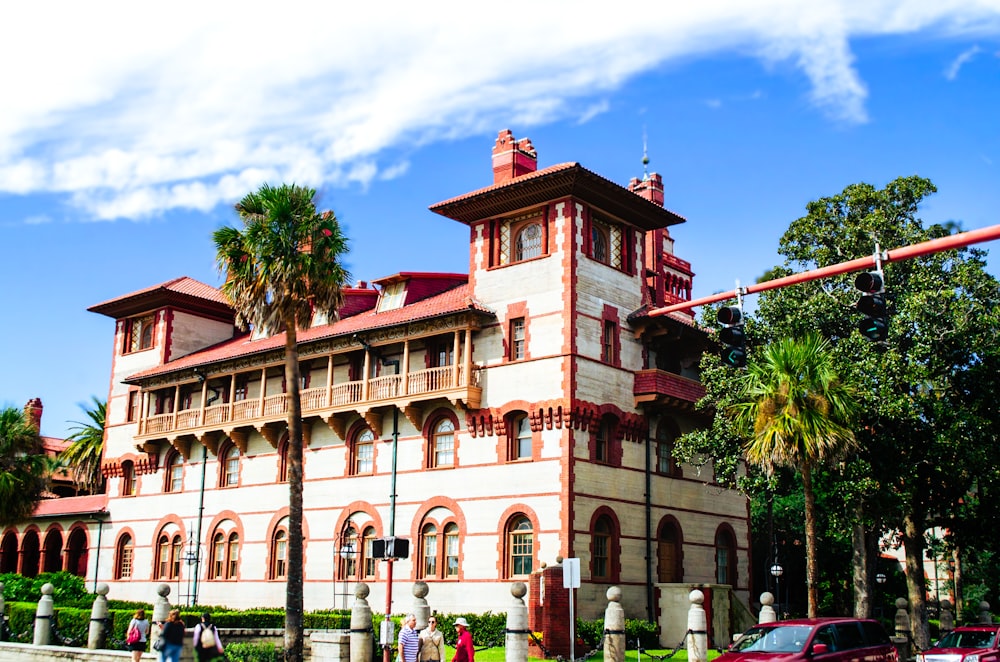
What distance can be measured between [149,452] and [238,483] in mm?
6624

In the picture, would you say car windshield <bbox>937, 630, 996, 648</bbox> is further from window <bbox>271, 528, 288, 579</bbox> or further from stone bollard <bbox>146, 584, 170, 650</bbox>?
window <bbox>271, 528, 288, 579</bbox>

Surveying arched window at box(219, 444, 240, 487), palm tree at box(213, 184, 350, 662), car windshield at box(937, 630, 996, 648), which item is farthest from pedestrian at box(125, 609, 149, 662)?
car windshield at box(937, 630, 996, 648)

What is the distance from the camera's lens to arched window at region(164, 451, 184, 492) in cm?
4891

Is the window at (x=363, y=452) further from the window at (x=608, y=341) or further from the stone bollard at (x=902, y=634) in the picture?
the stone bollard at (x=902, y=634)

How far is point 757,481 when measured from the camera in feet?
113

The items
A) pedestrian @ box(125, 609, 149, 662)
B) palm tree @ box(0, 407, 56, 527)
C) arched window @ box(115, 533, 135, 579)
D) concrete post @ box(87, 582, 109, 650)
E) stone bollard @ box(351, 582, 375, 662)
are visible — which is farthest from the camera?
arched window @ box(115, 533, 135, 579)

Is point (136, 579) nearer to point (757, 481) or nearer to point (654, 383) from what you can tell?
point (654, 383)

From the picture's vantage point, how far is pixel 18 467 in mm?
49156

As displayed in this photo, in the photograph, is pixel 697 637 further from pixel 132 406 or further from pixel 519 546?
pixel 132 406

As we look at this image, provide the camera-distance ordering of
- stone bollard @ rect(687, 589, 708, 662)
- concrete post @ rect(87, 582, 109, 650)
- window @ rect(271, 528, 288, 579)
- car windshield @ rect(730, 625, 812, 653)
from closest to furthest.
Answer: car windshield @ rect(730, 625, 812, 653)
stone bollard @ rect(687, 589, 708, 662)
concrete post @ rect(87, 582, 109, 650)
window @ rect(271, 528, 288, 579)

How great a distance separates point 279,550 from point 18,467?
15.0 meters

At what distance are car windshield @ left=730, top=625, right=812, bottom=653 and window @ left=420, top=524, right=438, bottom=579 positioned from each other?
18696 mm

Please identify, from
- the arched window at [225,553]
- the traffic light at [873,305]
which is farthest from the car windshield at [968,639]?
the arched window at [225,553]

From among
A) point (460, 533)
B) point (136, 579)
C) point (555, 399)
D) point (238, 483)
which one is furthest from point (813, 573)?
point (136, 579)
